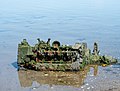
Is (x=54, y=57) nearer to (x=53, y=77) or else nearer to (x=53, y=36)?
(x=53, y=77)

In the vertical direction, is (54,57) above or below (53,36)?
below

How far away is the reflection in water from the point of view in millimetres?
16812

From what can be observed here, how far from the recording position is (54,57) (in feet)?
60.9

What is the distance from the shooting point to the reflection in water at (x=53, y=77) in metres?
16.8

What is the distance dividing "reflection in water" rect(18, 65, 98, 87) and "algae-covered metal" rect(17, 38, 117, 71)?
11.3 inches

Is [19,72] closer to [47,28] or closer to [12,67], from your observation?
[12,67]

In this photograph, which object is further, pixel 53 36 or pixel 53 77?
pixel 53 36

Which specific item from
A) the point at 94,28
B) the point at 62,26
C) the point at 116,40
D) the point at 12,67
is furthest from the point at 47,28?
the point at 12,67

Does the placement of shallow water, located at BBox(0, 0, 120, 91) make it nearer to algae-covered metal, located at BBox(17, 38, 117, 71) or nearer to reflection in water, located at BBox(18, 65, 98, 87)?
reflection in water, located at BBox(18, 65, 98, 87)

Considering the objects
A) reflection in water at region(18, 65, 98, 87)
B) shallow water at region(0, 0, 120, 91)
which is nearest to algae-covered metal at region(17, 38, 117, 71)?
reflection in water at region(18, 65, 98, 87)

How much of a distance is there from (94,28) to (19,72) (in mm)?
17817

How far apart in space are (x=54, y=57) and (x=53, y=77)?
4.63 ft

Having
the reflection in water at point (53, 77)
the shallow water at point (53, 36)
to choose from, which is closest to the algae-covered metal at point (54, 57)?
the reflection in water at point (53, 77)

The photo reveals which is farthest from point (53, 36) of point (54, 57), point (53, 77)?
point (53, 77)
